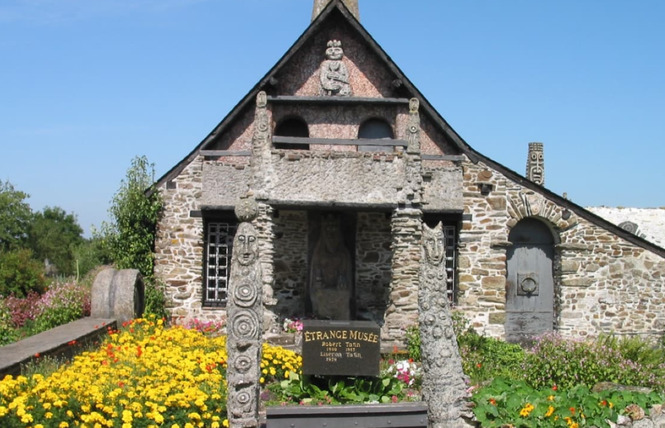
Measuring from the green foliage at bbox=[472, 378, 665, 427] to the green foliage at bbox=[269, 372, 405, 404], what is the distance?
1.16 meters

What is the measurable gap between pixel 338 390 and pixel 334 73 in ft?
29.8

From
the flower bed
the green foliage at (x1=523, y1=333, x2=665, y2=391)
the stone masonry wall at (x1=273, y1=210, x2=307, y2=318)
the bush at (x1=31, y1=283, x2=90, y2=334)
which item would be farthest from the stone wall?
the green foliage at (x1=523, y1=333, x2=665, y2=391)

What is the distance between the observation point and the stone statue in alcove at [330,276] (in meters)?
16.1

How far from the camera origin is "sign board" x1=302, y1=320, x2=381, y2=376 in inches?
347

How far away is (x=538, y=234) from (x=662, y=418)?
333 inches

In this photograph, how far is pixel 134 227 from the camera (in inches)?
636

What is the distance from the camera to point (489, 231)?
16328 mm

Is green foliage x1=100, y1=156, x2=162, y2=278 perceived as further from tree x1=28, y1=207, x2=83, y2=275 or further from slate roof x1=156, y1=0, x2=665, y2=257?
tree x1=28, y1=207, x2=83, y2=275

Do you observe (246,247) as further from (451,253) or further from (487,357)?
(451,253)

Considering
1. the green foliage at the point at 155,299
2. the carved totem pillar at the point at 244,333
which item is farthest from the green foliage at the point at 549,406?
the green foliage at the point at 155,299

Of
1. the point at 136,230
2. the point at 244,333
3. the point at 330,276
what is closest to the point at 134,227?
the point at 136,230

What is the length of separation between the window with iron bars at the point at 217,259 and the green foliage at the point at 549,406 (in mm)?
8867

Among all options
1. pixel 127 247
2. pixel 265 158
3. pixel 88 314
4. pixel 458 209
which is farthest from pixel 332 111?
pixel 88 314

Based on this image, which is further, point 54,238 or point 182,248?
point 54,238
